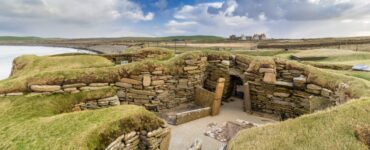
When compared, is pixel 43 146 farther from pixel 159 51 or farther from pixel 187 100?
pixel 159 51

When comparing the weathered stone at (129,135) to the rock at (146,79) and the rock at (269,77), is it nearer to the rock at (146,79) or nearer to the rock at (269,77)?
the rock at (146,79)

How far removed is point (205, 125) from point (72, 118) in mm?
5001

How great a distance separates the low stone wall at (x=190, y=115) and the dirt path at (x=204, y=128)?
0.18 metres

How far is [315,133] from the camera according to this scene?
158 inches

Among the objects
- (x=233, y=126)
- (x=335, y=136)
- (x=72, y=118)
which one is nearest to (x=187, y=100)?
(x=233, y=126)

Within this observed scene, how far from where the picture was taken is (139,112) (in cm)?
586

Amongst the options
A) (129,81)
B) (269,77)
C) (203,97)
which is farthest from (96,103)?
(269,77)

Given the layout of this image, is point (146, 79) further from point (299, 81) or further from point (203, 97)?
point (299, 81)

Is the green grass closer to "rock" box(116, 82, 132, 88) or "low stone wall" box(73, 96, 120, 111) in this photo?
"low stone wall" box(73, 96, 120, 111)

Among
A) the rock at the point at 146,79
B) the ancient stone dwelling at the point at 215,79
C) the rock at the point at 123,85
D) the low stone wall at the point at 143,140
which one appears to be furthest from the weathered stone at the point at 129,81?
the low stone wall at the point at 143,140

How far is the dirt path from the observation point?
7.33m

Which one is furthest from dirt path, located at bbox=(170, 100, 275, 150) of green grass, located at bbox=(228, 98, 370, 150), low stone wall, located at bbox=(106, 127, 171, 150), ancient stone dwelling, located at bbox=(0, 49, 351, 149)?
green grass, located at bbox=(228, 98, 370, 150)

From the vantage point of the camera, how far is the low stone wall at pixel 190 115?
8.81 meters

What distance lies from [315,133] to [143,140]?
3.99 metres
